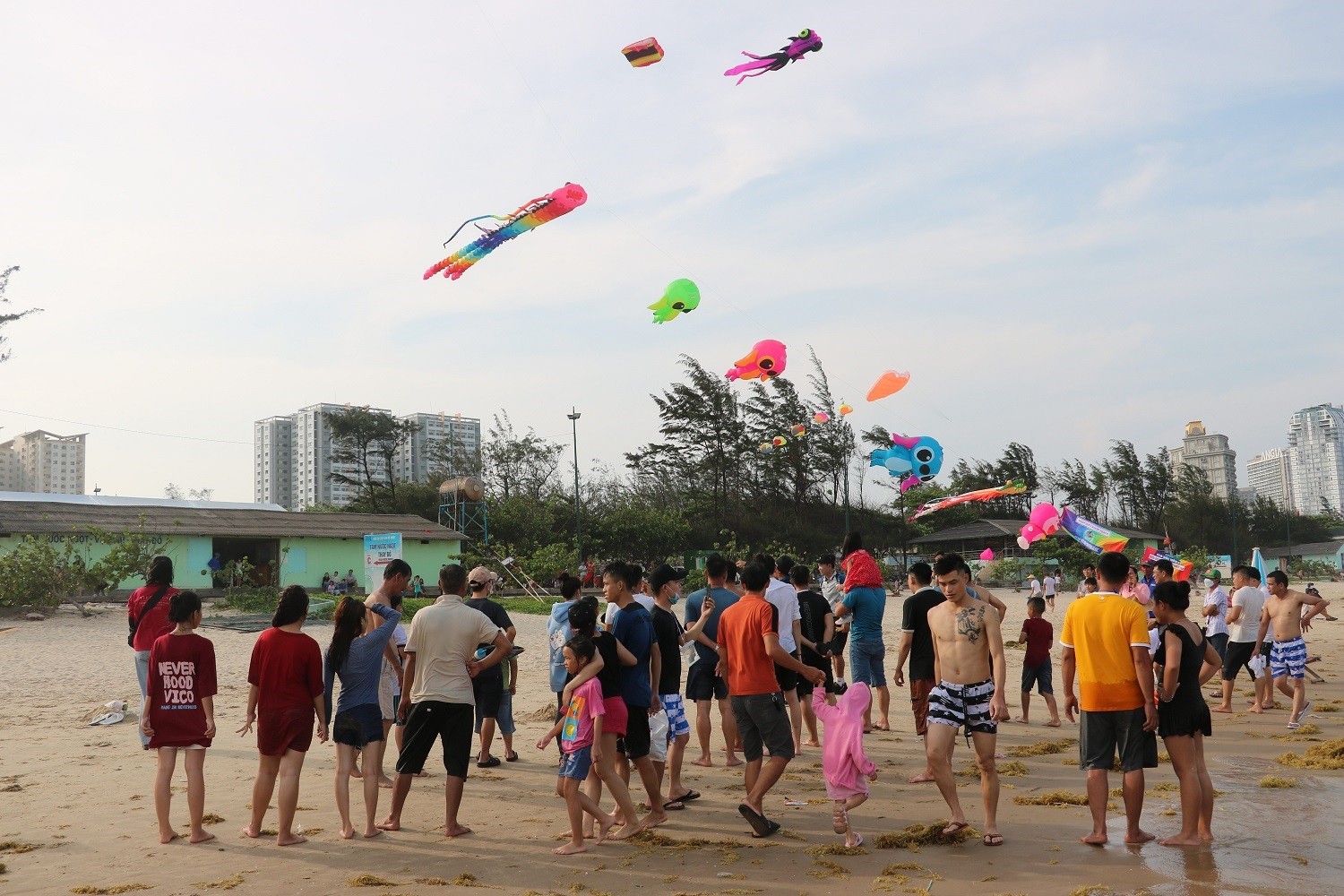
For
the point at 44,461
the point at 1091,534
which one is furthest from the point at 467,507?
the point at 44,461

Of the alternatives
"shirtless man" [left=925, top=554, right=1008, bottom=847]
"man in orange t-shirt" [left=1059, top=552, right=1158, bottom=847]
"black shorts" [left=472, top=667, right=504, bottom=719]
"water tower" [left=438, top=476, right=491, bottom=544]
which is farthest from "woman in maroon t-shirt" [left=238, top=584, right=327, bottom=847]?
"water tower" [left=438, top=476, right=491, bottom=544]

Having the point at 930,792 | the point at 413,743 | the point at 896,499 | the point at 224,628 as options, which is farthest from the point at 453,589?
the point at 896,499

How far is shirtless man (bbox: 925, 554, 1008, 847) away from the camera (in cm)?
577

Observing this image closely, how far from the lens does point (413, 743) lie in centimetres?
608

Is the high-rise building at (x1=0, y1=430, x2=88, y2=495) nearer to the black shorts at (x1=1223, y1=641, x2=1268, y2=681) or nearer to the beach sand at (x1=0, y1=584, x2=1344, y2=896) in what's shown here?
the beach sand at (x1=0, y1=584, x2=1344, y2=896)

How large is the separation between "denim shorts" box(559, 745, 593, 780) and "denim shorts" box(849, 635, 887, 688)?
401 cm

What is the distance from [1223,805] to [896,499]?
55.0 meters

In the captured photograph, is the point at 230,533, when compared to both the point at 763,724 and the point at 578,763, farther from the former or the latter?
the point at 763,724

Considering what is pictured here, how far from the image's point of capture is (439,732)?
614 cm

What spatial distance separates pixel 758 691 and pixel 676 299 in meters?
8.65

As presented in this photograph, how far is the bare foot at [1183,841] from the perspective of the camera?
5641mm

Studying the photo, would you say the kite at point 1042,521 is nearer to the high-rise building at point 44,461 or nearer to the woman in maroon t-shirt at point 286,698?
the woman in maroon t-shirt at point 286,698

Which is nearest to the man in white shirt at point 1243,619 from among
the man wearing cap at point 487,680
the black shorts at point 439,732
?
the man wearing cap at point 487,680

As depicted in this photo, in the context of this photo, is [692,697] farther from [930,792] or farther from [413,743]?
[413,743]
